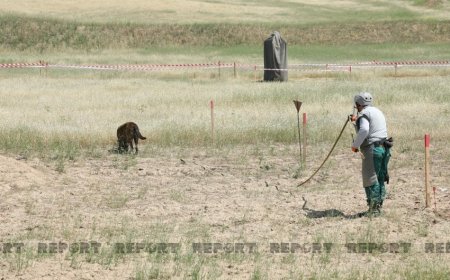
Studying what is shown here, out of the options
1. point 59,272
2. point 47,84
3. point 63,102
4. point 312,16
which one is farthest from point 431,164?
point 312,16

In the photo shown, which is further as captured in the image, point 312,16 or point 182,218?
point 312,16

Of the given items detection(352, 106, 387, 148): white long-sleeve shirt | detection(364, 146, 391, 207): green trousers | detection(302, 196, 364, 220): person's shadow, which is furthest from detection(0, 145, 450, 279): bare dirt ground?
detection(352, 106, 387, 148): white long-sleeve shirt

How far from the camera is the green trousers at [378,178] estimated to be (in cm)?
1184

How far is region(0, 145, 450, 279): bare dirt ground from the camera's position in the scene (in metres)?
9.52

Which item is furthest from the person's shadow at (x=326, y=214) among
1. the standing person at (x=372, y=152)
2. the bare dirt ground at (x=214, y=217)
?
the standing person at (x=372, y=152)

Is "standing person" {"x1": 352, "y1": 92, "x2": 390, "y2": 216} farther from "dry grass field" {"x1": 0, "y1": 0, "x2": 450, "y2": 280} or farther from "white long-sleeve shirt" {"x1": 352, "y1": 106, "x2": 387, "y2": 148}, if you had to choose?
"dry grass field" {"x1": 0, "y1": 0, "x2": 450, "y2": 280}

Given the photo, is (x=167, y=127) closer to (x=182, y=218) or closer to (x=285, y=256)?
(x=182, y=218)

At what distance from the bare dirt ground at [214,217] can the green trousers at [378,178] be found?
279 millimetres

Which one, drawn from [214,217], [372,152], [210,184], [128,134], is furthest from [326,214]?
[128,134]

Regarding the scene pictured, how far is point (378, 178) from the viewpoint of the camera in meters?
12.0

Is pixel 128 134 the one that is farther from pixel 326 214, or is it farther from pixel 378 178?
pixel 378 178

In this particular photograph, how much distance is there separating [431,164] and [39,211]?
24.8ft

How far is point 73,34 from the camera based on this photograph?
52.5 meters

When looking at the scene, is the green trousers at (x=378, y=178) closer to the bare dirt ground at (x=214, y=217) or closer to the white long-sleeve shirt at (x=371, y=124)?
the white long-sleeve shirt at (x=371, y=124)
